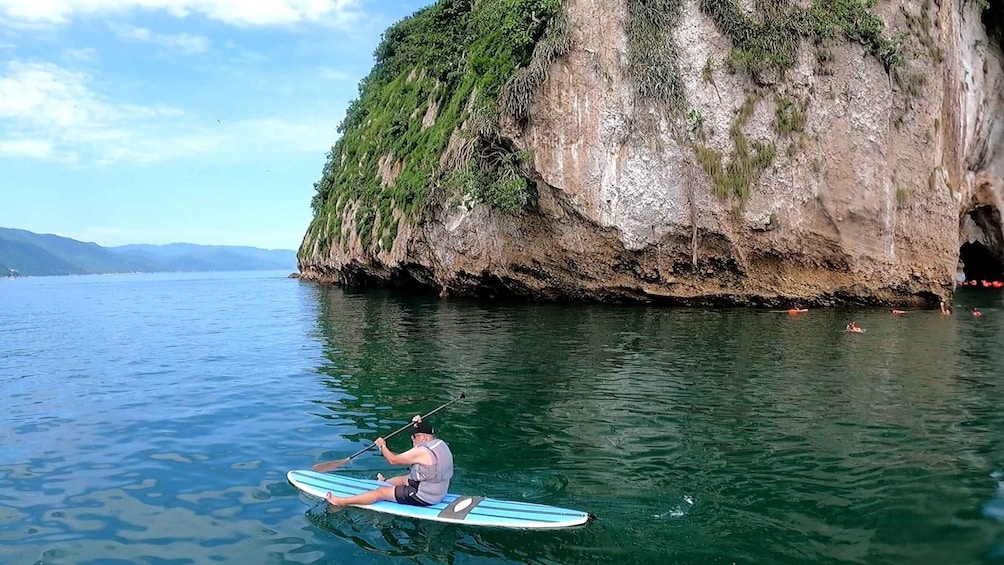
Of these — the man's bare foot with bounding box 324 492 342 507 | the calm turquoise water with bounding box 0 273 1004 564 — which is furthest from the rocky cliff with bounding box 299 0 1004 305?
the man's bare foot with bounding box 324 492 342 507

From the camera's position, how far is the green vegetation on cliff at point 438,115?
29.2 metres

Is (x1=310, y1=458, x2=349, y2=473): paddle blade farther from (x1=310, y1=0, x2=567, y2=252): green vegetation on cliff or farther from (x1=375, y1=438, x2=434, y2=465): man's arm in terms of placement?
(x1=310, y1=0, x2=567, y2=252): green vegetation on cliff

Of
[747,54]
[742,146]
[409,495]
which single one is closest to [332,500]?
[409,495]

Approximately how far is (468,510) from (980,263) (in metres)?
53.1

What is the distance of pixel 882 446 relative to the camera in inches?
416

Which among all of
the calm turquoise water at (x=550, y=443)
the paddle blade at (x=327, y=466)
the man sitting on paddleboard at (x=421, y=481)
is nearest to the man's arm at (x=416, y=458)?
the man sitting on paddleboard at (x=421, y=481)

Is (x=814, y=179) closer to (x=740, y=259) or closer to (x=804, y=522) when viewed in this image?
(x=740, y=259)

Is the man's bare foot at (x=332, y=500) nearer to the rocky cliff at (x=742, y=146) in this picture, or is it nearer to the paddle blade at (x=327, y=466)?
the paddle blade at (x=327, y=466)

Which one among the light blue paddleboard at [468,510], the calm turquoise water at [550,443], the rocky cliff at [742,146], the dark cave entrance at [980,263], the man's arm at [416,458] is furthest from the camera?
the dark cave entrance at [980,263]

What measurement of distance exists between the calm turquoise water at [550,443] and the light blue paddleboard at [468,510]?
0.15 m

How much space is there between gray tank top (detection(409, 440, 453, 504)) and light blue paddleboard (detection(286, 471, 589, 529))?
0.12m

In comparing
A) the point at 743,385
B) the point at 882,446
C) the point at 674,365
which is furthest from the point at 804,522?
the point at 674,365

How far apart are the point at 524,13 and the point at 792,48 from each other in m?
11.3

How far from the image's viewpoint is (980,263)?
1914 inches
